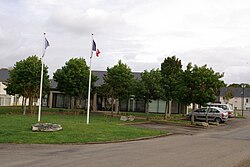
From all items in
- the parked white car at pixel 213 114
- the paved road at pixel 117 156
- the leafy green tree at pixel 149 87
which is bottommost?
the paved road at pixel 117 156

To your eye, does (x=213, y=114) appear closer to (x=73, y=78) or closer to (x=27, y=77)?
(x=73, y=78)

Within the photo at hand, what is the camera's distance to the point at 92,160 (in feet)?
40.0

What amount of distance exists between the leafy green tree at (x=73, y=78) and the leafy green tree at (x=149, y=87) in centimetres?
669

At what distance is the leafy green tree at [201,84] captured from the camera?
3092 centimetres

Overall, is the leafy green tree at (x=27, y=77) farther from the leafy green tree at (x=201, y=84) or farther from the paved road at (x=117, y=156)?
the paved road at (x=117, y=156)

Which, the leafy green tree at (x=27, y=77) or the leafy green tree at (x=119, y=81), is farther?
the leafy green tree at (x=119, y=81)

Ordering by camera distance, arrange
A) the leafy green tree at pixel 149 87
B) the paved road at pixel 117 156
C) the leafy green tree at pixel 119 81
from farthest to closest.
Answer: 1. the leafy green tree at pixel 119 81
2. the leafy green tree at pixel 149 87
3. the paved road at pixel 117 156

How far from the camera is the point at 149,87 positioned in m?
35.4

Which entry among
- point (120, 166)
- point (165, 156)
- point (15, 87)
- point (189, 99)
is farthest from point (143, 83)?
point (120, 166)

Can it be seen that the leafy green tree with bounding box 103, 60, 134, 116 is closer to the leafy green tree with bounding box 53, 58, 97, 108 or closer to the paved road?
the leafy green tree with bounding box 53, 58, 97, 108

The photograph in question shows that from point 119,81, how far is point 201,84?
10319 mm

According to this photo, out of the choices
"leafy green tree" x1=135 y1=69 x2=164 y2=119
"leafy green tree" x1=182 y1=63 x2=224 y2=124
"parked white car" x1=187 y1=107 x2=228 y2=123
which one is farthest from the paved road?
"parked white car" x1=187 y1=107 x2=228 y2=123

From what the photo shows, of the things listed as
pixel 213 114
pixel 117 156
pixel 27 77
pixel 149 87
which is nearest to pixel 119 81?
pixel 149 87

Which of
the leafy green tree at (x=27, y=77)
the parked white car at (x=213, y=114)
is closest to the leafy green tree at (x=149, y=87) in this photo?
the parked white car at (x=213, y=114)
